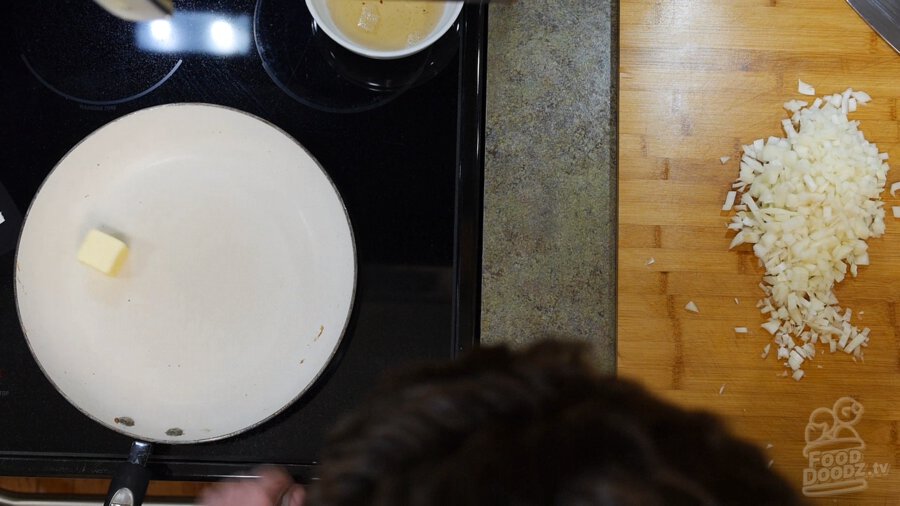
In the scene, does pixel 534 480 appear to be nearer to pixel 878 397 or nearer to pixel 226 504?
pixel 226 504

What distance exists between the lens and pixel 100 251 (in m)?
0.66

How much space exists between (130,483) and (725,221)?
0.68m

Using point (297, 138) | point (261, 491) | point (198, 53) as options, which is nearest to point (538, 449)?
point (261, 491)

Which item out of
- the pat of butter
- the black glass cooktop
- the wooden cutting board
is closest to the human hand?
the black glass cooktop

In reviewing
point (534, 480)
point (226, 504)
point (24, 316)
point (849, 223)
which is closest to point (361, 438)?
point (534, 480)

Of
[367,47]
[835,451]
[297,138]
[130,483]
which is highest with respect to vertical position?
[367,47]

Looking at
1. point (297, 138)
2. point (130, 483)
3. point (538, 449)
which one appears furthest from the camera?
point (297, 138)

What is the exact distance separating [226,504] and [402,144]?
40 centimetres

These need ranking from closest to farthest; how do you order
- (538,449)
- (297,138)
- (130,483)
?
(538,449) → (130,483) → (297,138)

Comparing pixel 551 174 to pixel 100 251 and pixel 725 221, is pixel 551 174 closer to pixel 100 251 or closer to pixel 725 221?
pixel 725 221

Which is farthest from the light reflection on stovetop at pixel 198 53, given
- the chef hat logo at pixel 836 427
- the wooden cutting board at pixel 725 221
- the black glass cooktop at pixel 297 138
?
the chef hat logo at pixel 836 427

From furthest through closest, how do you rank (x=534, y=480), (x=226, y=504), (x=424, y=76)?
(x=424, y=76) → (x=226, y=504) → (x=534, y=480)

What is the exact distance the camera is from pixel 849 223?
0.75 meters

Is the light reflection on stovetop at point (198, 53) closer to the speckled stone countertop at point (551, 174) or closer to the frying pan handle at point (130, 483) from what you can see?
the speckled stone countertop at point (551, 174)
